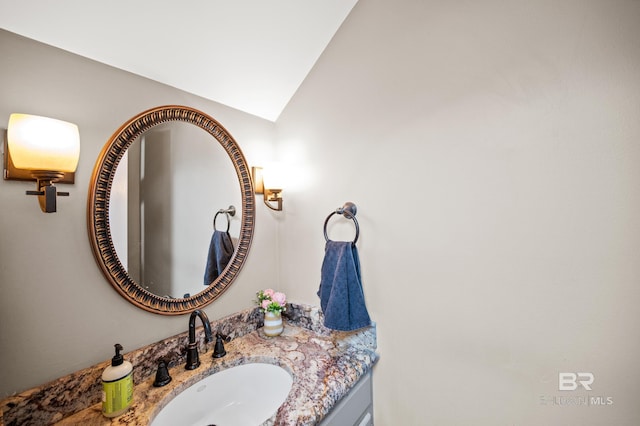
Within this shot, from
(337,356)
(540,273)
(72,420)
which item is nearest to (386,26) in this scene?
(540,273)

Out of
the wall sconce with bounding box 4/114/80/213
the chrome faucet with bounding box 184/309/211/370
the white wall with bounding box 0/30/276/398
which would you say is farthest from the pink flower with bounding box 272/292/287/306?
the wall sconce with bounding box 4/114/80/213

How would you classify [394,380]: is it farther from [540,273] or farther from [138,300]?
[138,300]

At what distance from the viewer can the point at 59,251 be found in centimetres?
86

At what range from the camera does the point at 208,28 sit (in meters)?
1.05

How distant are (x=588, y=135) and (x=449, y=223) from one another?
1.54 feet

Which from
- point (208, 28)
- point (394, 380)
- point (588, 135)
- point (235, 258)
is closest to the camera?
point (588, 135)

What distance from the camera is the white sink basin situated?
3.26 ft

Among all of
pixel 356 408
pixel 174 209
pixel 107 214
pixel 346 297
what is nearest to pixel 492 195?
pixel 346 297

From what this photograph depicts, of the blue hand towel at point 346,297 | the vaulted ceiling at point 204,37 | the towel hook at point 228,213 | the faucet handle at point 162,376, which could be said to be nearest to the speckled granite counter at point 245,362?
the faucet handle at point 162,376

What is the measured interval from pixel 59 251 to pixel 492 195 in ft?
4.91

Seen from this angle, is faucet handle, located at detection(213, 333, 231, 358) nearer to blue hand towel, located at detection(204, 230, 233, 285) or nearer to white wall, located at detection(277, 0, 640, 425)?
blue hand towel, located at detection(204, 230, 233, 285)

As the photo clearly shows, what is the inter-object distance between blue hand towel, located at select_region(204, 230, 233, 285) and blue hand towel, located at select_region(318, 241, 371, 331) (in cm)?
57

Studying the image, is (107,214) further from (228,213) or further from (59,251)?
(228,213)

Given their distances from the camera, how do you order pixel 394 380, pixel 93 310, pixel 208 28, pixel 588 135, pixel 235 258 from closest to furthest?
pixel 588 135, pixel 93 310, pixel 208 28, pixel 394 380, pixel 235 258
